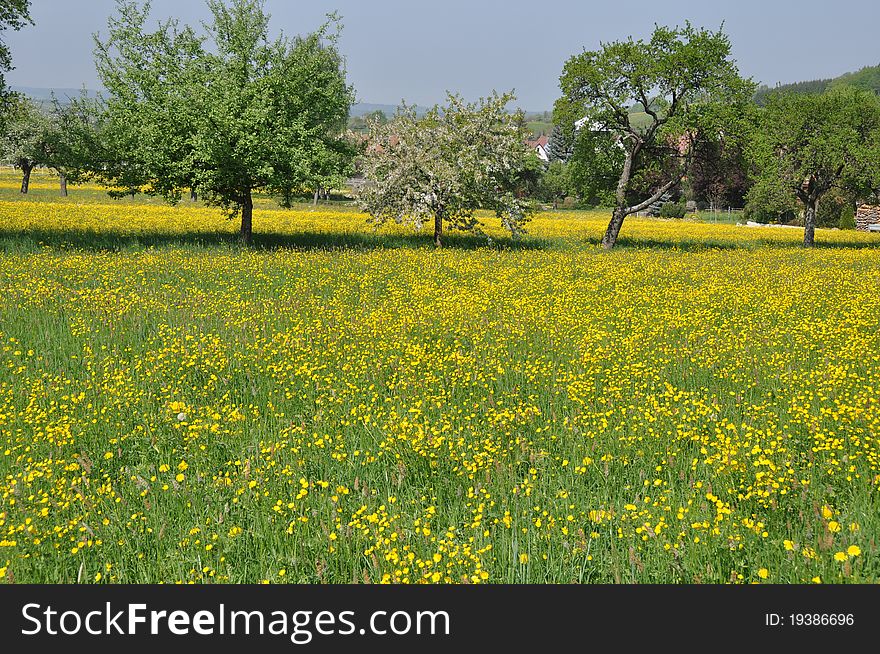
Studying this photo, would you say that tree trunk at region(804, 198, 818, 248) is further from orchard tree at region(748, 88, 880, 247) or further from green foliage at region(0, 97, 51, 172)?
green foliage at region(0, 97, 51, 172)

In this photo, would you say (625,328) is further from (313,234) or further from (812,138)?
(812,138)

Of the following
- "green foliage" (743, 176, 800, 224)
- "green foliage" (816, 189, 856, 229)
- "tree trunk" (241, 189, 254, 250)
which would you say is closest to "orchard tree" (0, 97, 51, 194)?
"tree trunk" (241, 189, 254, 250)

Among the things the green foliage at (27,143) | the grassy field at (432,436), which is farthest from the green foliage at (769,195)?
the green foliage at (27,143)

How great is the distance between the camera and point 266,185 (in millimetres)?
22625

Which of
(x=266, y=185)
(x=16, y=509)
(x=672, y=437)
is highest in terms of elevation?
(x=266, y=185)

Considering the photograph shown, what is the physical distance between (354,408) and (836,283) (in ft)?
54.6

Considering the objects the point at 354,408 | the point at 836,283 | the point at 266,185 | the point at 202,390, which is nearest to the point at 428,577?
the point at 354,408

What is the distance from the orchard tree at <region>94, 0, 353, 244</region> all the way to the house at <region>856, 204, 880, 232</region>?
59.4 metres

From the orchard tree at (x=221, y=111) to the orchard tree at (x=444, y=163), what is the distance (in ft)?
7.13

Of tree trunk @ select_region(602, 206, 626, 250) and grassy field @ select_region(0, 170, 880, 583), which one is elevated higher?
tree trunk @ select_region(602, 206, 626, 250)

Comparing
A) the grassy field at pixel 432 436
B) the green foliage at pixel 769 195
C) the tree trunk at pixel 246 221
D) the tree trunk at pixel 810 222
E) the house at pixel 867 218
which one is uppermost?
the house at pixel 867 218

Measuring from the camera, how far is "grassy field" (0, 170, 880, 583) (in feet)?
14.0

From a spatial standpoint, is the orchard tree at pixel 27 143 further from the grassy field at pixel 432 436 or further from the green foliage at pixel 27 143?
the grassy field at pixel 432 436

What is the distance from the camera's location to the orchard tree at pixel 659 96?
26.1 metres
